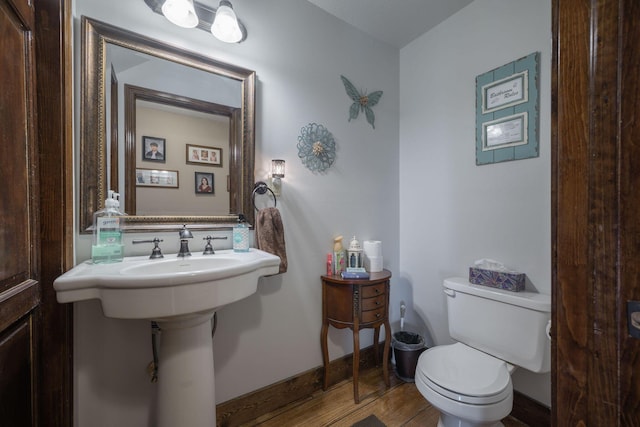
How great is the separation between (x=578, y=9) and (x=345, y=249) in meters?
1.51

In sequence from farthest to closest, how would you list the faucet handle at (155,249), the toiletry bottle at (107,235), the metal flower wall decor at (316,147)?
the metal flower wall decor at (316,147) < the faucet handle at (155,249) < the toiletry bottle at (107,235)

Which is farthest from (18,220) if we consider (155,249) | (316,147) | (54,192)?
(316,147)

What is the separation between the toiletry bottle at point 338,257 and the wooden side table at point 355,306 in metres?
0.09

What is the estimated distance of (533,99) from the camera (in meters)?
1.36

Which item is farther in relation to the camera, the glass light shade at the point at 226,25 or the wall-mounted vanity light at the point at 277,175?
the wall-mounted vanity light at the point at 277,175

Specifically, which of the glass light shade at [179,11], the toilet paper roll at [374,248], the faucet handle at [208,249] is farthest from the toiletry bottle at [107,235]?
the toilet paper roll at [374,248]

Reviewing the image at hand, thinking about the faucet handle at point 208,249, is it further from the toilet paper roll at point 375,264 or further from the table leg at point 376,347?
the table leg at point 376,347

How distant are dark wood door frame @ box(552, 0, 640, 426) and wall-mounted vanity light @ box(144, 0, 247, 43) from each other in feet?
4.32

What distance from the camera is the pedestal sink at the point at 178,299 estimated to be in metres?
0.80

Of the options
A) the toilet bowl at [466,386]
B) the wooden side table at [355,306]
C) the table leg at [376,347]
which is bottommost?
the table leg at [376,347]

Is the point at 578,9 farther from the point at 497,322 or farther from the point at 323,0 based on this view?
the point at 323,0

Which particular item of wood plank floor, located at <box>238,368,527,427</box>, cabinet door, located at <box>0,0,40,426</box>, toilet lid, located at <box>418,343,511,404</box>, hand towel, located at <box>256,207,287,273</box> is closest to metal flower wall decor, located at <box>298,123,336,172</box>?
hand towel, located at <box>256,207,287,273</box>

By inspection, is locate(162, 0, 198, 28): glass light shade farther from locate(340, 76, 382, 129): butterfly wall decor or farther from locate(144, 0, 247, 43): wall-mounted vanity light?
locate(340, 76, 382, 129): butterfly wall decor

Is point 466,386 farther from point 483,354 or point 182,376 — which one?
point 182,376
